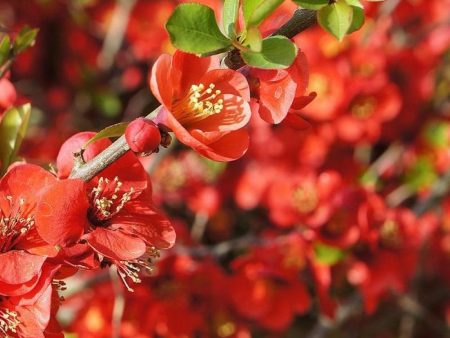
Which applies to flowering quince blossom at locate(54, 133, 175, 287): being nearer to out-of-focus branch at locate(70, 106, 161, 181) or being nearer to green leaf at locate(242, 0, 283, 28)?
out-of-focus branch at locate(70, 106, 161, 181)

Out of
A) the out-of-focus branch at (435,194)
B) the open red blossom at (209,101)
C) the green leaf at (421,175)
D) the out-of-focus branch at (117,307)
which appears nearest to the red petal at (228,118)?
the open red blossom at (209,101)

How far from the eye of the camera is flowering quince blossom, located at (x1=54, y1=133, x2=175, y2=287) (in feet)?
2.97

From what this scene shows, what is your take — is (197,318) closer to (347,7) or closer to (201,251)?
(201,251)

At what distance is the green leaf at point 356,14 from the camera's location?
2.61 feet

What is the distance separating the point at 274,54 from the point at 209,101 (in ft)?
0.42

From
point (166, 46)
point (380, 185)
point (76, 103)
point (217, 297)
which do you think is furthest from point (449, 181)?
point (76, 103)

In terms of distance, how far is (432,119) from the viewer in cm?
248

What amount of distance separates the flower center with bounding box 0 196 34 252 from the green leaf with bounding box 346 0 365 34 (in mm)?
447

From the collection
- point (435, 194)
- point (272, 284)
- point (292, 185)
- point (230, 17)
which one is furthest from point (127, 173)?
point (435, 194)

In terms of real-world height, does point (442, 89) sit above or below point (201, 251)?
Answer: below

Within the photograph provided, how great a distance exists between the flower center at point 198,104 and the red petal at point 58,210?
5.6 inches

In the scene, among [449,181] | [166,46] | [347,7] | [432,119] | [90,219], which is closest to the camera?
[347,7]

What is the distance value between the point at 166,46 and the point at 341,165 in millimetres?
823

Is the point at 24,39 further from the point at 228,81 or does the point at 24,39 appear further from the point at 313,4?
the point at 313,4
